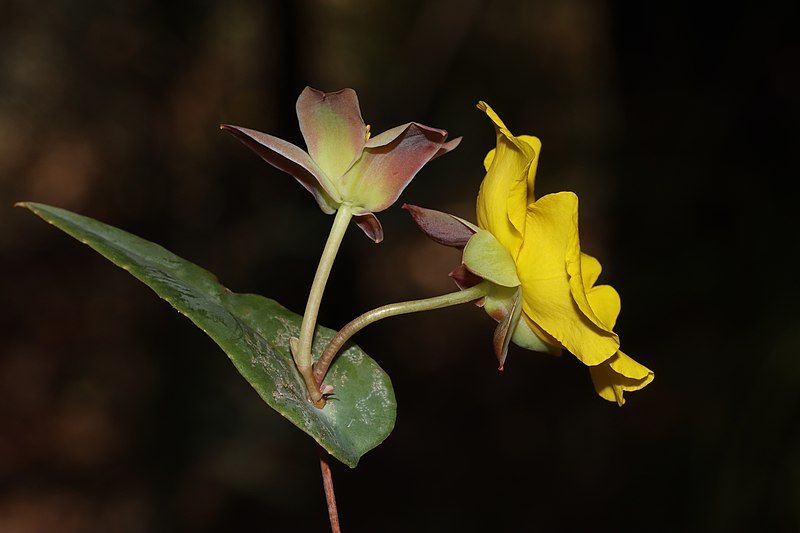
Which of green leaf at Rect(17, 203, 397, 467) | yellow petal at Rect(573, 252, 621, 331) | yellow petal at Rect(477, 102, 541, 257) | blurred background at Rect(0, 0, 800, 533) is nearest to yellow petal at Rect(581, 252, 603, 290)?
yellow petal at Rect(573, 252, 621, 331)

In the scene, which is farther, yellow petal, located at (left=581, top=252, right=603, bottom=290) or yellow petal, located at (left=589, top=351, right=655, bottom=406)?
yellow petal, located at (left=581, top=252, right=603, bottom=290)

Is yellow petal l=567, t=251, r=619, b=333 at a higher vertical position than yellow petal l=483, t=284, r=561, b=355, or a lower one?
higher

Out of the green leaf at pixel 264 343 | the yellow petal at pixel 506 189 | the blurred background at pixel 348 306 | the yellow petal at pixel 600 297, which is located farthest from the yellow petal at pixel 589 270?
the blurred background at pixel 348 306

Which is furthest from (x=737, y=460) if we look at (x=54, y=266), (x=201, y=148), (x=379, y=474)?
(x=54, y=266)

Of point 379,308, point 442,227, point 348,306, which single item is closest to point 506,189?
point 442,227

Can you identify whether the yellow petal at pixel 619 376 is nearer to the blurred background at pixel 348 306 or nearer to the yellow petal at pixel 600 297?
the yellow petal at pixel 600 297

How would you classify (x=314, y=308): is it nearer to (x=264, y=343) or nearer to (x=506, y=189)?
(x=264, y=343)

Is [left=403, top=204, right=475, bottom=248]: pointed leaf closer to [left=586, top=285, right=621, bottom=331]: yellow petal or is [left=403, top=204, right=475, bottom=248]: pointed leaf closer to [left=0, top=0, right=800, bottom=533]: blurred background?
[left=586, top=285, right=621, bottom=331]: yellow petal
